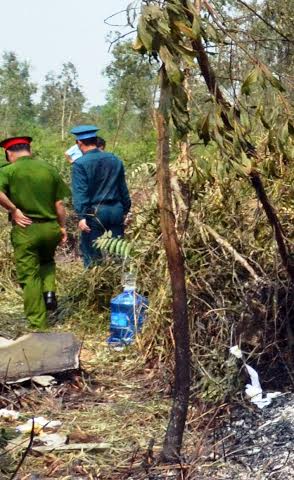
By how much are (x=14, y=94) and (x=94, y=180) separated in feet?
90.1

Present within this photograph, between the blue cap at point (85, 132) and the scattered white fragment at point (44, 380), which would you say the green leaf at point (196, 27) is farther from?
the blue cap at point (85, 132)

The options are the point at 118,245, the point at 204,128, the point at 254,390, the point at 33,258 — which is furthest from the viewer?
the point at 33,258

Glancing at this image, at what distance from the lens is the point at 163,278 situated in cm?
564

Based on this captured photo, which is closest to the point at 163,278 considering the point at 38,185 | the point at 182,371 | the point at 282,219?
the point at 282,219

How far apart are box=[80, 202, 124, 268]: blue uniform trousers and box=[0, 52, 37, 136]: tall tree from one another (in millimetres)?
23683

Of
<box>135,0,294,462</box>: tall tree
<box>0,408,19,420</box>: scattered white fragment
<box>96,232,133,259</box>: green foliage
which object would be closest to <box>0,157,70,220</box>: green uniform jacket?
<box>96,232,133,259</box>: green foliage

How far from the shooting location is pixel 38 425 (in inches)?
176

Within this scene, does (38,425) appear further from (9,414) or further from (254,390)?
(254,390)

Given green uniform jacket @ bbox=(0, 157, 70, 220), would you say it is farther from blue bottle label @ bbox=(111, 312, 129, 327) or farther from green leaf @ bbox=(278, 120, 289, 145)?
green leaf @ bbox=(278, 120, 289, 145)

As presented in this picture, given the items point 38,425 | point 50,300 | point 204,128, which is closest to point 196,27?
point 204,128

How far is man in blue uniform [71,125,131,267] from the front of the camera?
288 inches

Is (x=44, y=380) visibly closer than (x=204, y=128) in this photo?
No

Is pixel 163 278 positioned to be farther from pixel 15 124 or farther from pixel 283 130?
pixel 15 124

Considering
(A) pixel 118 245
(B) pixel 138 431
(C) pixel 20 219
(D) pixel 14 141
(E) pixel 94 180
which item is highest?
(D) pixel 14 141
